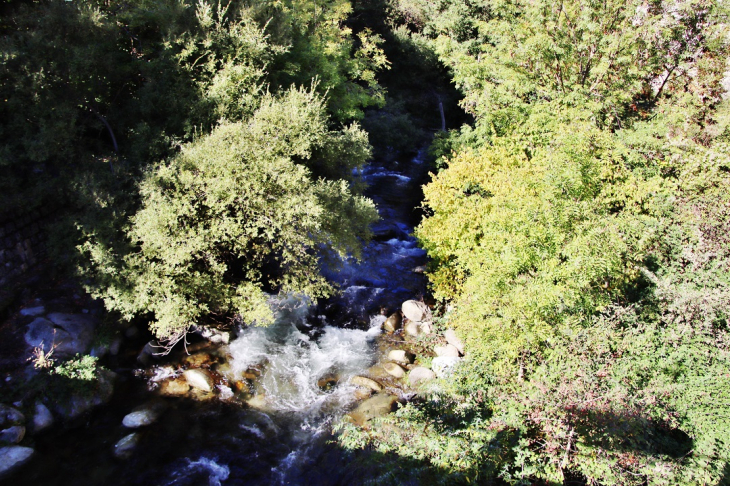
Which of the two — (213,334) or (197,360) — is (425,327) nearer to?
(213,334)

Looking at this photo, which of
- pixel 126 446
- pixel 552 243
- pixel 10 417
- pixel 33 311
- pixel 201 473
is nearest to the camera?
pixel 201 473

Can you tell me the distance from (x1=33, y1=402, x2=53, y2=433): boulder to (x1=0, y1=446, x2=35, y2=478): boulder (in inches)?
26.2

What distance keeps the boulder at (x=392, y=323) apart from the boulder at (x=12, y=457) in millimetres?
10774

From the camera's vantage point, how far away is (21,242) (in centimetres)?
1366

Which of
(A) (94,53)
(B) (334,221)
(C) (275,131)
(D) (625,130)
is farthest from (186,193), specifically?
(D) (625,130)

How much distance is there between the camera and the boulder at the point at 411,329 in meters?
15.5

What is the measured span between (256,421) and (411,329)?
637 centimetres

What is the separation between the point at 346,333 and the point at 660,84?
16.4m

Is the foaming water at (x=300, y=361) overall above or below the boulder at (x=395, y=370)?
below

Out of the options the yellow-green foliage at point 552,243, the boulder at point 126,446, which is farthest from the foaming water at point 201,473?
the yellow-green foliage at point 552,243

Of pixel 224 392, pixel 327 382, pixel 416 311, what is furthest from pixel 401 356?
pixel 224 392

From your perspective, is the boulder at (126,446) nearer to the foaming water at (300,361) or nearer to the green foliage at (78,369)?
the green foliage at (78,369)

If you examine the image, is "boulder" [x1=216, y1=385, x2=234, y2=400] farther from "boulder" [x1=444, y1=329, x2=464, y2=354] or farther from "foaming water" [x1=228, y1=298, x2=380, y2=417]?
"boulder" [x1=444, y1=329, x2=464, y2=354]

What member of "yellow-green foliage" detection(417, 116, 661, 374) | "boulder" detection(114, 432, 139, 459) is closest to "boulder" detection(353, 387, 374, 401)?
"yellow-green foliage" detection(417, 116, 661, 374)
